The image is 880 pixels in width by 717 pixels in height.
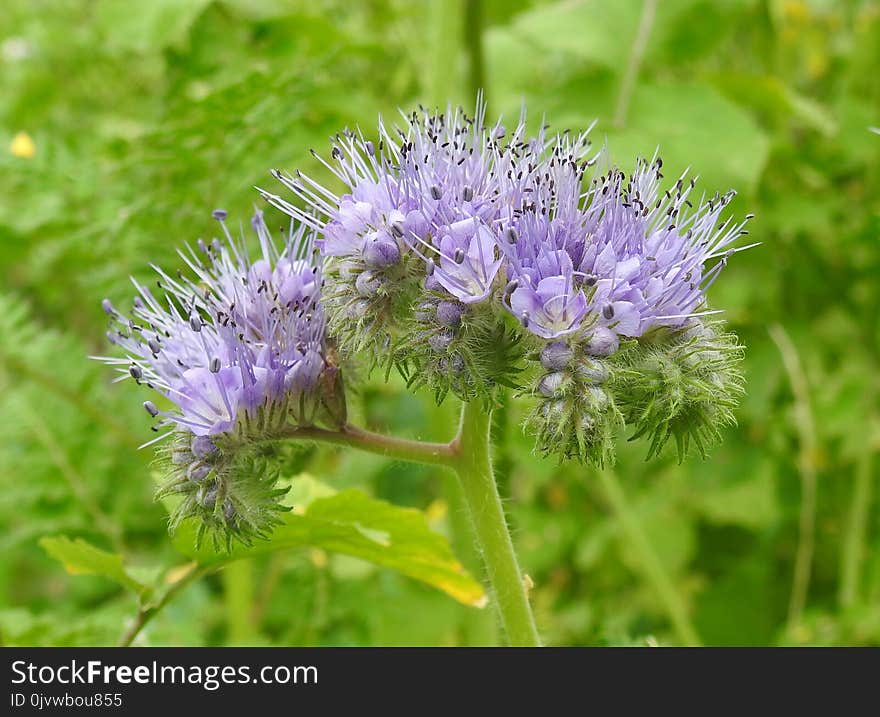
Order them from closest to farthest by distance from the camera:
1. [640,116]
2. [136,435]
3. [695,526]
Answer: [640,116]
[136,435]
[695,526]

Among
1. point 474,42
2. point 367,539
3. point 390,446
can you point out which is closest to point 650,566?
point 367,539

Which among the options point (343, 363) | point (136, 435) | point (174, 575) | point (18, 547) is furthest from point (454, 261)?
point (18, 547)

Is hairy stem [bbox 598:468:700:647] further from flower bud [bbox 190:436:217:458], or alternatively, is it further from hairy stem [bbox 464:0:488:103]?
flower bud [bbox 190:436:217:458]

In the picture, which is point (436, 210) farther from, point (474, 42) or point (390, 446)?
point (474, 42)

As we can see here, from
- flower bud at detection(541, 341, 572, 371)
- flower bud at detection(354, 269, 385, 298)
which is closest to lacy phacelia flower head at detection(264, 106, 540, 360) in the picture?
flower bud at detection(354, 269, 385, 298)

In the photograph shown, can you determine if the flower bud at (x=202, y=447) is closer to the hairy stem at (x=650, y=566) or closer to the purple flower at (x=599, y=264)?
the purple flower at (x=599, y=264)

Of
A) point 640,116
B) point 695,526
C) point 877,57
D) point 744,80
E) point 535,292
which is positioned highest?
point 877,57

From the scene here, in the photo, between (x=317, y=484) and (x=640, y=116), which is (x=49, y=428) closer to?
(x=317, y=484)
